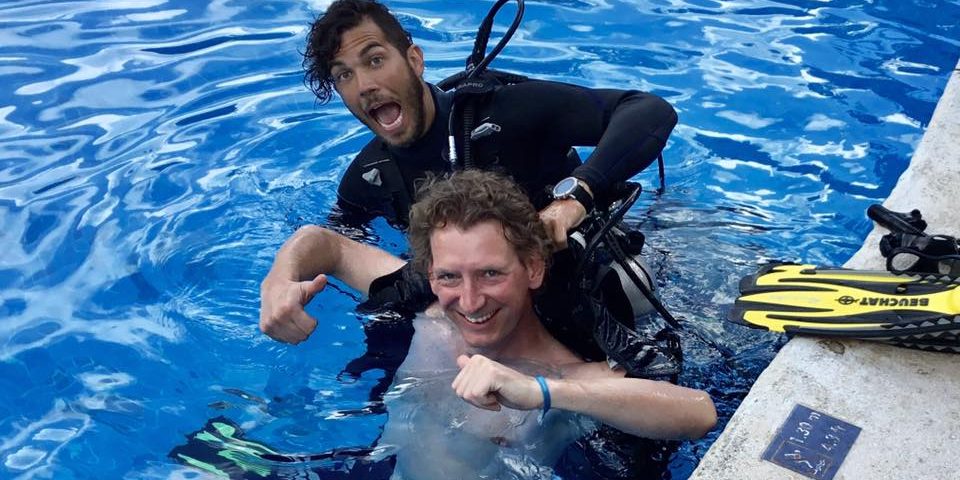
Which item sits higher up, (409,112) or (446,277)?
(409,112)

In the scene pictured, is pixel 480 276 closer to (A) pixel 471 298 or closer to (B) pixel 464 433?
(A) pixel 471 298

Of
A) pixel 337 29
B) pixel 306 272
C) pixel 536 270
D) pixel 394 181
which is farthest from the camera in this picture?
pixel 394 181

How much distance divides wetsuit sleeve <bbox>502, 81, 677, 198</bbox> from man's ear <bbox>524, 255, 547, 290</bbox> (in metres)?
0.43

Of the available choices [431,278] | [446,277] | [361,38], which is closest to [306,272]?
[431,278]

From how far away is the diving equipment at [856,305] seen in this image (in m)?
2.92

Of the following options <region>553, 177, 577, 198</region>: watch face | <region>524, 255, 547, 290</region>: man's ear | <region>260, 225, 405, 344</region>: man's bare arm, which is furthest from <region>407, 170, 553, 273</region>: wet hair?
<region>260, 225, 405, 344</region>: man's bare arm

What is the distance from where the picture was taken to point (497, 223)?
2.99 m

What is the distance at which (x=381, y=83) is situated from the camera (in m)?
3.82

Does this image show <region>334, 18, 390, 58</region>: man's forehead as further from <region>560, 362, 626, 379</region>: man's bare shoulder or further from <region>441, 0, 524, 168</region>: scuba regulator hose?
<region>560, 362, 626, 379</region>: man's bare shoulder

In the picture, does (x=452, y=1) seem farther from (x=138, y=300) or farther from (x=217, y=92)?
(x=138, y=300)

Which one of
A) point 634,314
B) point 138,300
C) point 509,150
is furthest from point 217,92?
point 634,314

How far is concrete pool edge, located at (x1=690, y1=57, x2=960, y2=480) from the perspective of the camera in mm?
2592

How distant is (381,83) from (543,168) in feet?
2.53

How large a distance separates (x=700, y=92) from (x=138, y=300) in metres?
3.68
